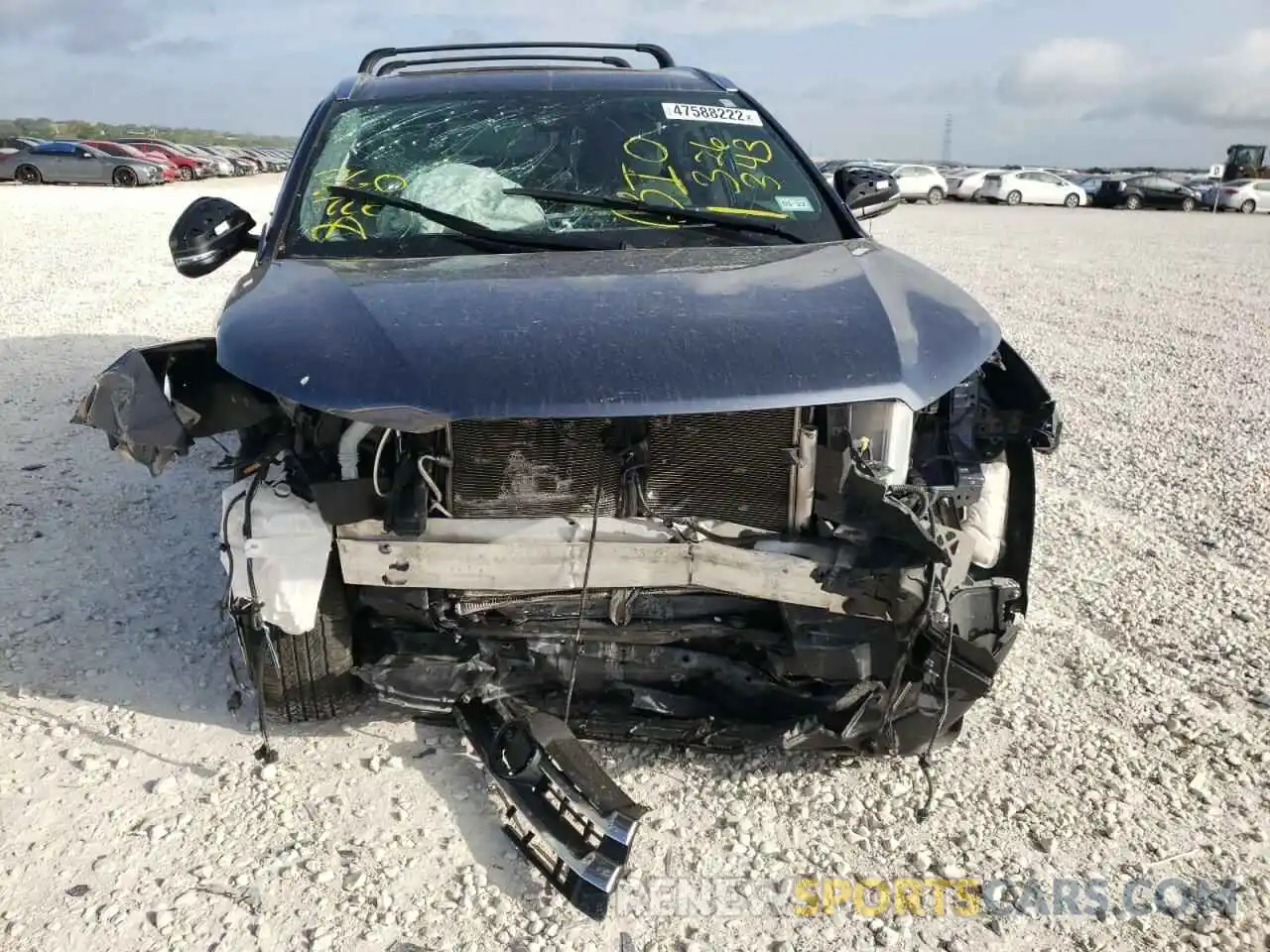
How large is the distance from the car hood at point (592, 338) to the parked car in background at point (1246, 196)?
3378cm

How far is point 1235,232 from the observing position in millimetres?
21719

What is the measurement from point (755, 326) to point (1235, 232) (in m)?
23.8

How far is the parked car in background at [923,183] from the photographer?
106 feet

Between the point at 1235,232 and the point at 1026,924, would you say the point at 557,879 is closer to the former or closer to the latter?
the point at 1026,924

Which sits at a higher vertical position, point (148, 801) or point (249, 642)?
point (249, 642)

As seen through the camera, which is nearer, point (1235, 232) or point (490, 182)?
point (490, 182)

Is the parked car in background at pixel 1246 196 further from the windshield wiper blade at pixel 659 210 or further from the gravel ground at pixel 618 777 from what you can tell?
the windshield wiper blade at pixel 659 210

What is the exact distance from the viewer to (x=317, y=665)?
107 inches

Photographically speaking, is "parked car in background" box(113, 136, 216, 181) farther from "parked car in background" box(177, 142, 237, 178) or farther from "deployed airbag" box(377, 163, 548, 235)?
"deployed airbag" box(377, 163, 548, 235)

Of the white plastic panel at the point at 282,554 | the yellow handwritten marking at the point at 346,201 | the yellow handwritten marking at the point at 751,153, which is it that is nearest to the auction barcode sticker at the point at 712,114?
the yellow handwritten marking at the point at 751,153

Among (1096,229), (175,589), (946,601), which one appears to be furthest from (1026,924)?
(1096,229)

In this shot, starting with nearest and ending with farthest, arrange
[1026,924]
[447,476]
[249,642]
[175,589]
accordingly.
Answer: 1. [1026,924]
2. [447,476]
3. [249,642]
4. [175,589]

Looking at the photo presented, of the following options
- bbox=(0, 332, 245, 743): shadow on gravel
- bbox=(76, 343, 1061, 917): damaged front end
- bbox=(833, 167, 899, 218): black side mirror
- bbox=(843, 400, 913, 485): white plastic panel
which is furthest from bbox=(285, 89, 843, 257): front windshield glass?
bbox=(0, 332, 245, 743): shadow on gravel

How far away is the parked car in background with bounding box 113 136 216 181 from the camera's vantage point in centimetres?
3359
